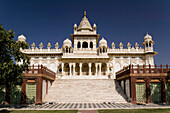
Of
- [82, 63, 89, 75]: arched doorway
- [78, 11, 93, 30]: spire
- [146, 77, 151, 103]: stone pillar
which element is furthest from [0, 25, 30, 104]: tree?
[78, 11, 93, 30]: spire

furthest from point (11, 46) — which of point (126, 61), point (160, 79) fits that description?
point (126, 61)

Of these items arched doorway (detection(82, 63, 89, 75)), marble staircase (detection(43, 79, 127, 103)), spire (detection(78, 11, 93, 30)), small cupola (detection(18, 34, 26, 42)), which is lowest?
marble staircase (detection(43, 79, 127, 103))

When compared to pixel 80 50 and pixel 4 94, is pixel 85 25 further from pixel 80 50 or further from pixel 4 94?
pixel 4 94

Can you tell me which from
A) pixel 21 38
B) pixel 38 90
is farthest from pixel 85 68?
pixel 38 90

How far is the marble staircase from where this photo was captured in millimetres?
19975

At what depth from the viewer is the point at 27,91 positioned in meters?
18.9

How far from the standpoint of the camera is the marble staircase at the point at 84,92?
20.0 meters

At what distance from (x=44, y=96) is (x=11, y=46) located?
8.95 meters

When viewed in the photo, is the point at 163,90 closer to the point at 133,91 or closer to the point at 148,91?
the point at 148,91

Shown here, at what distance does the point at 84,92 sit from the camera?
2208cm

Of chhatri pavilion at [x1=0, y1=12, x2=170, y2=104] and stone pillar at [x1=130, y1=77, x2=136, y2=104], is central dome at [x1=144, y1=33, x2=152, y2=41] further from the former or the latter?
stone pillar at [x1=130, y1=77, x2=136, y2=104]

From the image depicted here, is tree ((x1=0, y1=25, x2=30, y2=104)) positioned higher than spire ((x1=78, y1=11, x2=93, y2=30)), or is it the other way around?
spire ((x1=78, y1=11, x2=93, y2=30))

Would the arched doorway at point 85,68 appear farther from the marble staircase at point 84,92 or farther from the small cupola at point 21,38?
the small cupola at point 21,38

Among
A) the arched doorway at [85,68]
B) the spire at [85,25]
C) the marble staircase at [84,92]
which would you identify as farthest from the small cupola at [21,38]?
the marble staircase at [84,92]
